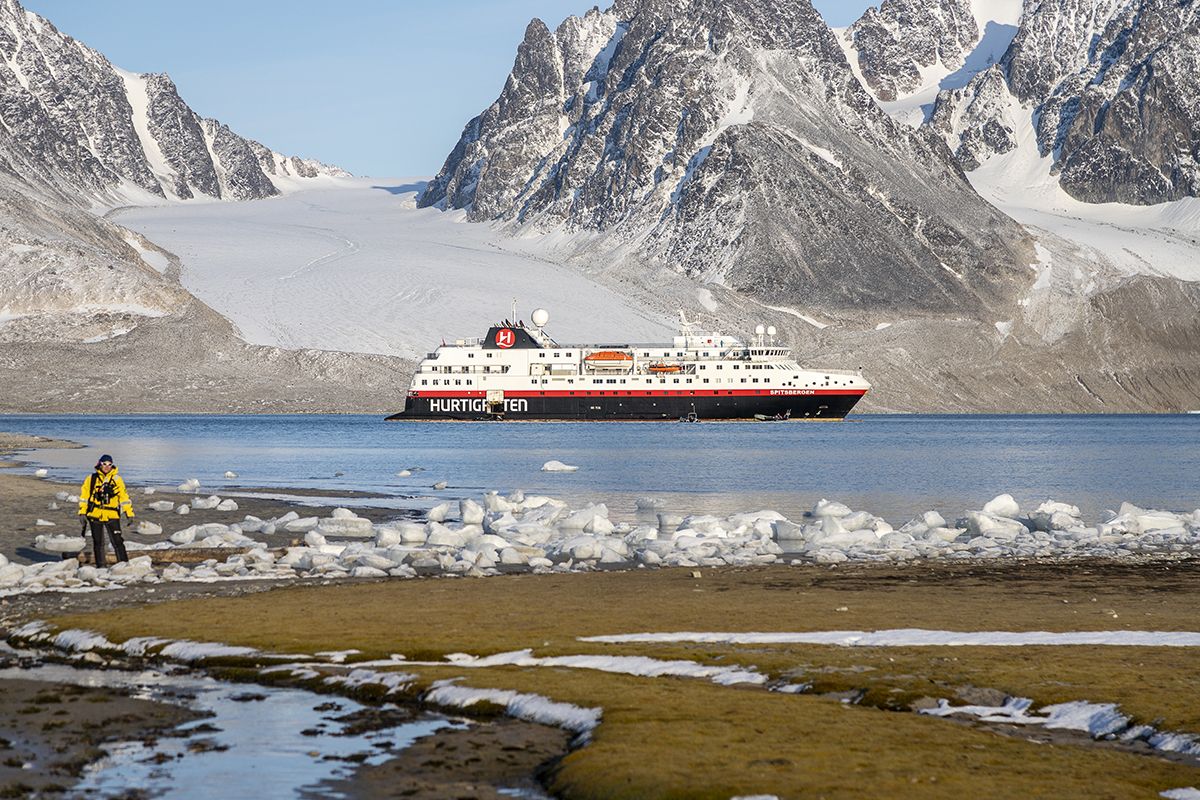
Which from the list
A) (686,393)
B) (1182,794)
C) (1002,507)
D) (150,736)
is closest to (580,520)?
(1002,507)

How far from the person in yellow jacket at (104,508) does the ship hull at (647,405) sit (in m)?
121

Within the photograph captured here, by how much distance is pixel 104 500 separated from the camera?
2478 cm

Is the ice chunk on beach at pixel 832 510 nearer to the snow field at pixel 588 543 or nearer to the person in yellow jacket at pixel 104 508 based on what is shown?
the snow field at pixel 588 543

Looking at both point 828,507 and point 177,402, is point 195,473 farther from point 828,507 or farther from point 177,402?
point 177,402

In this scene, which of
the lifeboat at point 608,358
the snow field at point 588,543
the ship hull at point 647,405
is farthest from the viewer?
the lifeboat at point 608,358

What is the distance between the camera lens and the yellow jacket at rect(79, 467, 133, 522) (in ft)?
81.0

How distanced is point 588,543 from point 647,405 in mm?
117866

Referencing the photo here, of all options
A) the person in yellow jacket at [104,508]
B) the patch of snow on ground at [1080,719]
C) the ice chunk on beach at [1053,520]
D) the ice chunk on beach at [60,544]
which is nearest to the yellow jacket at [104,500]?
the person in yellow jacket at [104,508]

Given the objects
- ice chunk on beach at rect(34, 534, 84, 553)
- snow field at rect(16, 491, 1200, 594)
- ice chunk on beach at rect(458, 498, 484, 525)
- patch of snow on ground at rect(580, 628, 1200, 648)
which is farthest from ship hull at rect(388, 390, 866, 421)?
patch of snow on ground at rect(580, 628, 1200, 648)

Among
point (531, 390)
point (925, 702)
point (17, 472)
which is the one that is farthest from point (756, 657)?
point (531, 390)

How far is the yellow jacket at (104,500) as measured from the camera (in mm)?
24678

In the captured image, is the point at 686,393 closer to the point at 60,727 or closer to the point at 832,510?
the point at 832,510

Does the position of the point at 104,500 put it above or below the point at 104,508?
above

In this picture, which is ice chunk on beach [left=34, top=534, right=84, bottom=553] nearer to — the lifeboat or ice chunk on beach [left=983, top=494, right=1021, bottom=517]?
ice chunk on beach [left=983, top=494, right=1021, bottom=517]
